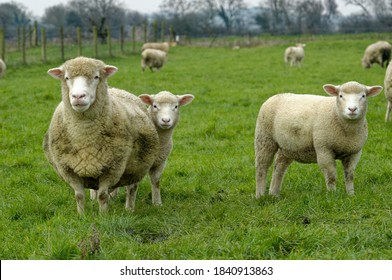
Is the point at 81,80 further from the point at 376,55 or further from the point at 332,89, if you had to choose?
the point at 376,55

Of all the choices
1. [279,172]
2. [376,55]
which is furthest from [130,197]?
[376,55]

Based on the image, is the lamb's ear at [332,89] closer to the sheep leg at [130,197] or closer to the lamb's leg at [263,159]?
the lamb's leg at [263,159]

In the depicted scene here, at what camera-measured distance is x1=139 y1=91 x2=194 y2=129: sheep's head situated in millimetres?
5980

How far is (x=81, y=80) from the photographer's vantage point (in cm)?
485

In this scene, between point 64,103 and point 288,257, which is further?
point 64,103

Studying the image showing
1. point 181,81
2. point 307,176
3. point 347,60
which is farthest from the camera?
point 347,60

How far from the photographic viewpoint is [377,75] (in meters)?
18.4

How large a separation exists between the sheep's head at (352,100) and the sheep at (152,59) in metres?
17.0

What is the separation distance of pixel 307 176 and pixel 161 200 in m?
1.98

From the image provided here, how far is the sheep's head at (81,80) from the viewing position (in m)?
4.72

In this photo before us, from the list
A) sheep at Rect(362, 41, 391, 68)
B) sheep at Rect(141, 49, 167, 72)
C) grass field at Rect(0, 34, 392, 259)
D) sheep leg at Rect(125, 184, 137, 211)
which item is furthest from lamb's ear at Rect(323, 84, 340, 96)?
sheep at Rect(362, 41, 391, 68)

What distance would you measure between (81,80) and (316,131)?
257cm

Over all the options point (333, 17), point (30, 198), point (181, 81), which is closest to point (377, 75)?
point (181, 81)

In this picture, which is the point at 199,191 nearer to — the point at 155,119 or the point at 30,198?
the point at 155,119
